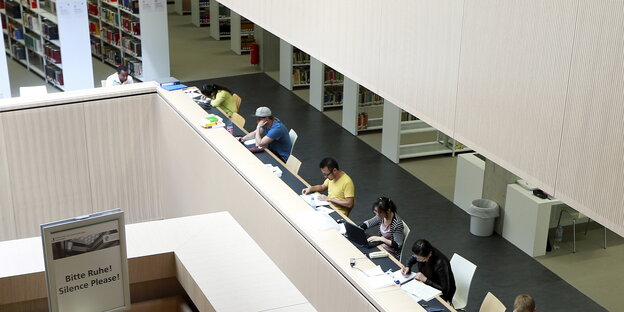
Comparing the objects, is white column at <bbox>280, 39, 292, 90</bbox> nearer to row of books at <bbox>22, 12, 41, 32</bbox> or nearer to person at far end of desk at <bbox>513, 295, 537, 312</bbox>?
row of books at <bbox>22, 12, 41, 32</bbox>

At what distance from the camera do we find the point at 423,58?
181 inches

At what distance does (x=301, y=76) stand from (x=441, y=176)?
463cm

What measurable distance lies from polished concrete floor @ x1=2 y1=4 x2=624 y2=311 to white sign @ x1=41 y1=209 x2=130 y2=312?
16.8 feet

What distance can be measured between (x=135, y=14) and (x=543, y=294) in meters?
9.74

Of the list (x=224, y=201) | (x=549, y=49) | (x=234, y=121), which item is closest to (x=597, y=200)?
(x=549, y=49)

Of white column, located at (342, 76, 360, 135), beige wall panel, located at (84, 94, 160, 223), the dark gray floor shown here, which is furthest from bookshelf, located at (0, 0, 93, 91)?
beige wall panel, located at (84, 94, 160, 223)

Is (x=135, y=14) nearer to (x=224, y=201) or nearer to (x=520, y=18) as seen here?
(x=224, y=201)

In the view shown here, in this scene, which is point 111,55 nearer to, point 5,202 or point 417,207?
point 5,202

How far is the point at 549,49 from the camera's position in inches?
140

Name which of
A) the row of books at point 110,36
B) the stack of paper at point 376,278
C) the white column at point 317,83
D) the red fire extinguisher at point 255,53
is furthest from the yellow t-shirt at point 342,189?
the row of books at point 110,36

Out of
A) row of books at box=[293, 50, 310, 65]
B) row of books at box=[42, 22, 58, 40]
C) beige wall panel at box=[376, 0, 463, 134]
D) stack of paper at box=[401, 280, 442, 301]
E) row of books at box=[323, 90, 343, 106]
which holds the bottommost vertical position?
row of books at box=[323, 90, 343, 106]

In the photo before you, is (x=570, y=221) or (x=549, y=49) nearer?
(x=549, y=49)

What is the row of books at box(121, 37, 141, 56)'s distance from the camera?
49.0ft

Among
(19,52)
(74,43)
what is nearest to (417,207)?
(74,43)
